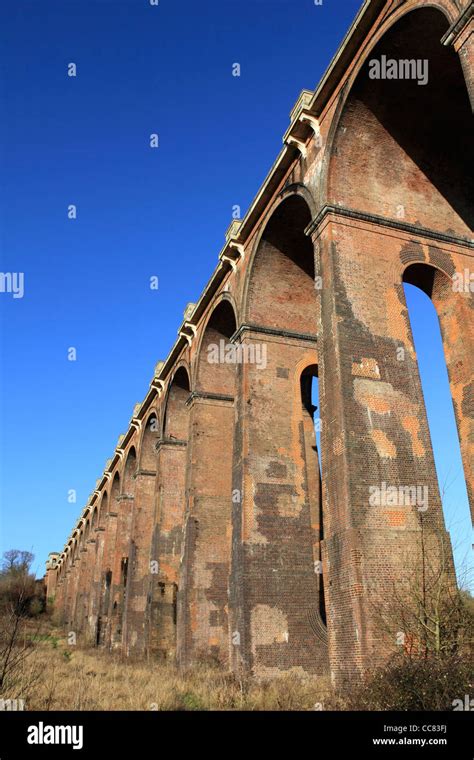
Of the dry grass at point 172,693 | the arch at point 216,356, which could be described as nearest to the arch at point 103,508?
the arch at point 216,356

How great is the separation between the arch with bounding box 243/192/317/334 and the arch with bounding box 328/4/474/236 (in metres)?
3.09

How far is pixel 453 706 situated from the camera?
5.56 meters

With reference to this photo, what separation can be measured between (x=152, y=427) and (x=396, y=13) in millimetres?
19849

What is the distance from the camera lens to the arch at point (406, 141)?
10711mm

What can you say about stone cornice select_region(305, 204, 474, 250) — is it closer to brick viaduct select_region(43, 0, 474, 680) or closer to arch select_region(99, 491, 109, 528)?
brick viaduct select_region(43, 0, 474, 680)

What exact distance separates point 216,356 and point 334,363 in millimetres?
9412

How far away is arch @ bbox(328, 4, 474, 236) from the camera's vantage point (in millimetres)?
10711

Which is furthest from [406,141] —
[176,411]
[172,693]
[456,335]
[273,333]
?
[176,411]

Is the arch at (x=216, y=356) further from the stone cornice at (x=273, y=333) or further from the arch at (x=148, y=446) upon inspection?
the arch at (x=148, y=446)

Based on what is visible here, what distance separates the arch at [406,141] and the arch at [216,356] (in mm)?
7435

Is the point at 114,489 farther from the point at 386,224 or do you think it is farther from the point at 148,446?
the point at 386,224

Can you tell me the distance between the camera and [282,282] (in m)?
15.8

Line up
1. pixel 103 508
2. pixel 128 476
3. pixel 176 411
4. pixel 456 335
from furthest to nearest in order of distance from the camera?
1. pixel 103 508
2. pixel 128 476
3. pixel 176 411
4. pixel 456 335

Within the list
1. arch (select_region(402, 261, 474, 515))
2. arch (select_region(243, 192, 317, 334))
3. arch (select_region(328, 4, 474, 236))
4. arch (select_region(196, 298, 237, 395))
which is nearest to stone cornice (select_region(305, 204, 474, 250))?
arch (select_region(328, 4, 474, 236))
